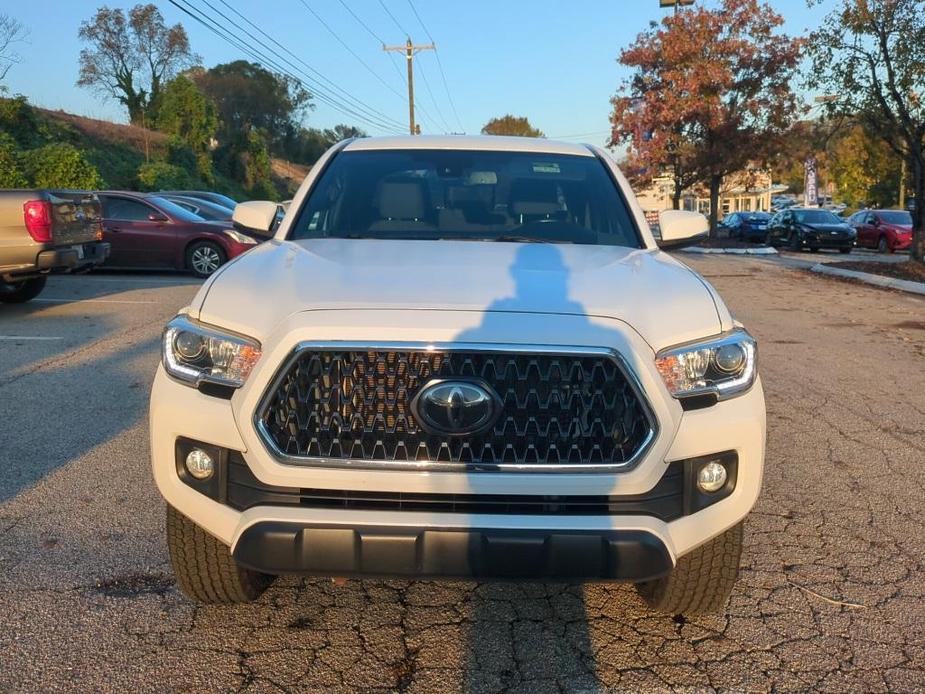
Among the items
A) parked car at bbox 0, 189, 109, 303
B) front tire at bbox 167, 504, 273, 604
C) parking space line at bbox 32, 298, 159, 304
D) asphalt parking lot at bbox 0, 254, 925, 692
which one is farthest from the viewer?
parking space line at bbox 32, 298, 159, 304

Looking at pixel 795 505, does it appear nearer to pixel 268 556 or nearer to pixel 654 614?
pixel 654 614

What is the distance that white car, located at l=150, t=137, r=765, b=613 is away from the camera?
248cm

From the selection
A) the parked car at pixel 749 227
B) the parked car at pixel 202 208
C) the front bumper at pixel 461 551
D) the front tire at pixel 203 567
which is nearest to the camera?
the front bumper at pixel 461 551

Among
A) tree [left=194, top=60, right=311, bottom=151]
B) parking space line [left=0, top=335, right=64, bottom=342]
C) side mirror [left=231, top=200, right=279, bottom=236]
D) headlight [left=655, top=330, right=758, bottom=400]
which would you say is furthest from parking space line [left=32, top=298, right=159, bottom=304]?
tree [left=194, top=60, right=311, bottom=151]

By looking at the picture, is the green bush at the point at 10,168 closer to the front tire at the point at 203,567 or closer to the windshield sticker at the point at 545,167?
the windshield sticker at the point at 545,167

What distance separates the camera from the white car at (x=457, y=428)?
2.48m

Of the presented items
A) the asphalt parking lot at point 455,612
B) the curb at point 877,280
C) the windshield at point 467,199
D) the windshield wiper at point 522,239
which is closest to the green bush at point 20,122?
the curb at point 877,280

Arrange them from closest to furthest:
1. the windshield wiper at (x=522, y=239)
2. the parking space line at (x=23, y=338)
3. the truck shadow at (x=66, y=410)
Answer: the windshield wiper at (x=522, y=239)
the truck shadow at (x=66, y=410)
the parking space line at (x=23, y=338)

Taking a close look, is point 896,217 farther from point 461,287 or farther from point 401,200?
point 461,287

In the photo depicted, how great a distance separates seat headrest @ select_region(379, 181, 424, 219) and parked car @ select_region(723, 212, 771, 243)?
30.4 metres

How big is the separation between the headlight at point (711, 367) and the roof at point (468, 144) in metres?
2.16

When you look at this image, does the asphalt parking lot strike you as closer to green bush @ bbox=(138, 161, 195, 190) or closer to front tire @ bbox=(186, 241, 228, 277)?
front tire @ bbox=(186, 241, 228, 277)

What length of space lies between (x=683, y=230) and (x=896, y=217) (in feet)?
84.3

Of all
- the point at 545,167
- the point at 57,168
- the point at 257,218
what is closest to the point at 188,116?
the point at 57,168
